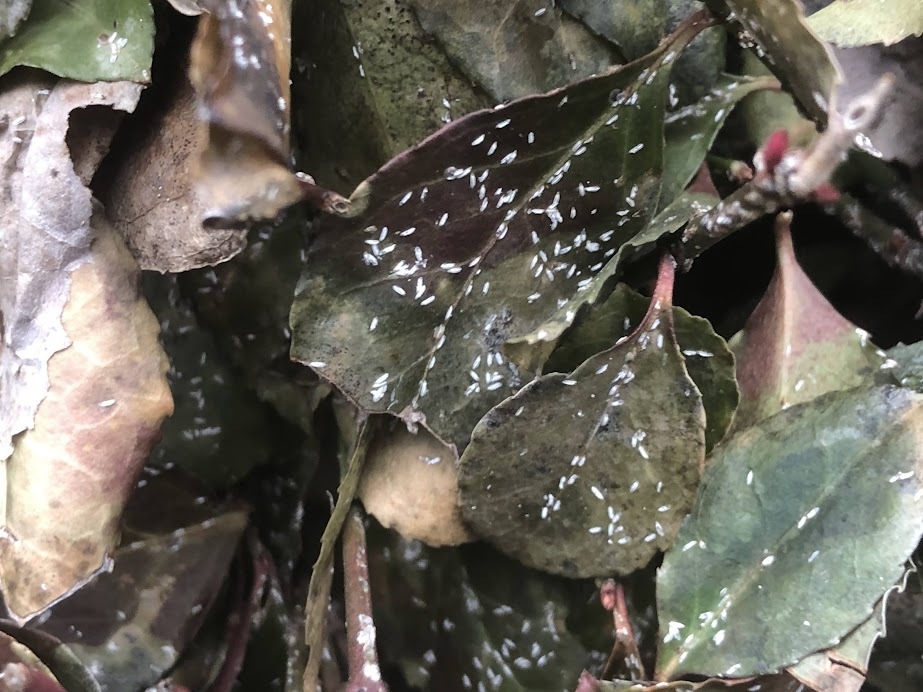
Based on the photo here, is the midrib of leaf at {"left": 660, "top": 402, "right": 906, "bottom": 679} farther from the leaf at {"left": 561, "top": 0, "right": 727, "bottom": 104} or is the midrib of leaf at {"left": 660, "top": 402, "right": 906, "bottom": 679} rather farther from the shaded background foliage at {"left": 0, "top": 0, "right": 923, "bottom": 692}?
the leaf at {"left": 561, "top": 0, "right": 727, "bottom": 104}

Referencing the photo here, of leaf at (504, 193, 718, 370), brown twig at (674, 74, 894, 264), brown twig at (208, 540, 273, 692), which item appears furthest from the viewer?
brown twig at (208, 540, 273, 692)

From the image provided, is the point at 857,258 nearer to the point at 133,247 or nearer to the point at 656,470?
the point at 656,470

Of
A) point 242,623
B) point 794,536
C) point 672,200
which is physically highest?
point 672,200

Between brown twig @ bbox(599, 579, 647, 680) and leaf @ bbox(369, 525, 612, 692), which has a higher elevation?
brown twig @ bbox(599, 579, 647, 680)

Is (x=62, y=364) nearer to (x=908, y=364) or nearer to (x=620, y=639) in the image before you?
(x=620, y=639)

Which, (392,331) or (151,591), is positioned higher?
(392,331)

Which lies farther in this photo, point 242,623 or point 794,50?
point 242,623

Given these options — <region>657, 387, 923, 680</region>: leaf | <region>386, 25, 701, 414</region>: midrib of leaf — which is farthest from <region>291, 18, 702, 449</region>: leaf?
<region>657, 387, 923, 680</region>: leaf

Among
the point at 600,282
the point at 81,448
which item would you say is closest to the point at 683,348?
the point at 600,282
